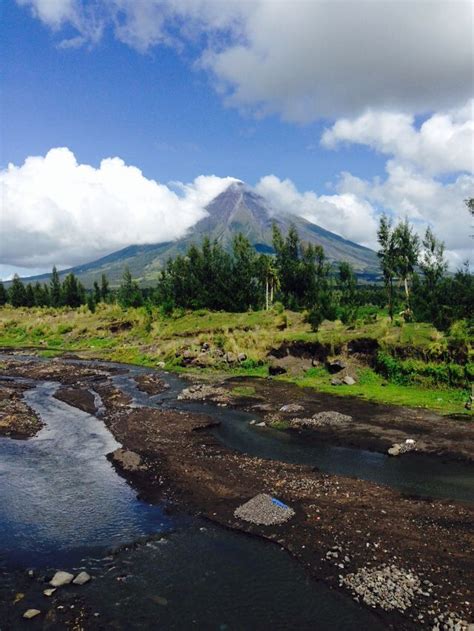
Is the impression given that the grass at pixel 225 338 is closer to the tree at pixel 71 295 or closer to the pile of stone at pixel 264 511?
the pile of stone at pixel 264 511

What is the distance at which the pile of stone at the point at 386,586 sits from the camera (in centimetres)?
1351

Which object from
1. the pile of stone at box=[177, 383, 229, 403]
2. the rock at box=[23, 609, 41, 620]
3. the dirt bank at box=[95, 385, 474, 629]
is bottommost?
the pile of stone at box=[177, 383, 229, 403]

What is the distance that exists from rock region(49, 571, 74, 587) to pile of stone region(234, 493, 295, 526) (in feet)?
22.7

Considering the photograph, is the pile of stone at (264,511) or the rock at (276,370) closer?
the pile of stone at (264,511)

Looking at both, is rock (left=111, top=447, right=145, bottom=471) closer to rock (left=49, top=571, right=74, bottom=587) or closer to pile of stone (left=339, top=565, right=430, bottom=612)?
rock (left=49, top=571, right=74, bottom=587)

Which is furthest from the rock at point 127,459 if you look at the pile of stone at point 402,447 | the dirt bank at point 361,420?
the pile of stone at point 402,447

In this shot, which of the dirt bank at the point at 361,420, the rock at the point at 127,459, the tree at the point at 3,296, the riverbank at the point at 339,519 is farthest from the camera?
the tree at the point at 3,296

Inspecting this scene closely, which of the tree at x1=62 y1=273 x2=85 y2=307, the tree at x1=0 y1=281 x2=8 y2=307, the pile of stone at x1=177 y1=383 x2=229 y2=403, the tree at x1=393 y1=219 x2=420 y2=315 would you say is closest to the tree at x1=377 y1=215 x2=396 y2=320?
the tree at x1=393 y1=219 x2=420 y2=315

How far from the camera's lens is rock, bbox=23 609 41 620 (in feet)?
43.1

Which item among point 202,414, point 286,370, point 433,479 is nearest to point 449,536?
point 433,479

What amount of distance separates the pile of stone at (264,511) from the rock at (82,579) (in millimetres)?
6425

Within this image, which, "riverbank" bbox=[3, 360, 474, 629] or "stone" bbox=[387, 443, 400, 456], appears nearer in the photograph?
"riverbank" bbox=[3, 360, 474, 629]

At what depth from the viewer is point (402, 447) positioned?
2714 centimetres

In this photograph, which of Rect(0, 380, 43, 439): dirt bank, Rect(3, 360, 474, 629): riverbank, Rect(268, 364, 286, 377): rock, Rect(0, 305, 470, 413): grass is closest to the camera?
Rect(3, 360, 474, 629): riverbank
